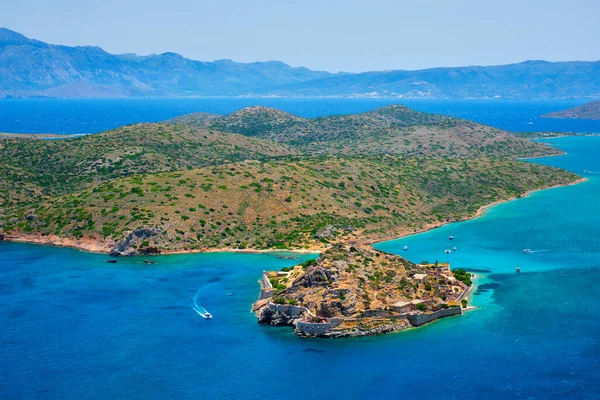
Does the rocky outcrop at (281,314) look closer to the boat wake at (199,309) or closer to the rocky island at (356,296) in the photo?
the rocky island at (356,296)

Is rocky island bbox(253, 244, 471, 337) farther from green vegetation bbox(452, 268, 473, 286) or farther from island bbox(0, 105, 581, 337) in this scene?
green vegetation bbox(452, 268, 473, 286)

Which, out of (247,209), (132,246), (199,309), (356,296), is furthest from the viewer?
(247,209)

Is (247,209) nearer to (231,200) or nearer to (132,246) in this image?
(231,200)

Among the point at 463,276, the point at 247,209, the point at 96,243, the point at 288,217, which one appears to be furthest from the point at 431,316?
the point at 96,243

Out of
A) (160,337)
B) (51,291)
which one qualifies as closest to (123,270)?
(51,291)

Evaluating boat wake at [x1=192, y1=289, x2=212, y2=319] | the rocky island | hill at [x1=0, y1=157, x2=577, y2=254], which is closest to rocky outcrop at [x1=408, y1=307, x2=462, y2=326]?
the rocky island
